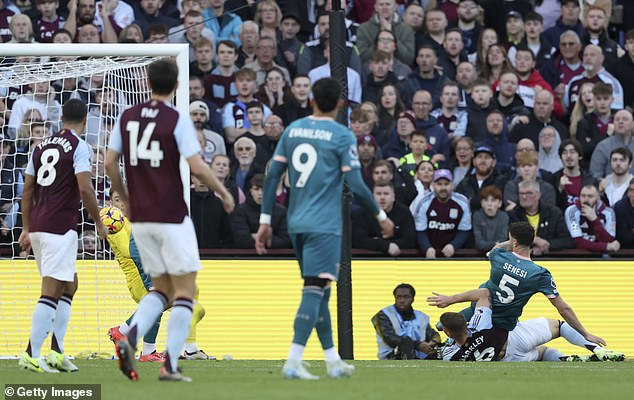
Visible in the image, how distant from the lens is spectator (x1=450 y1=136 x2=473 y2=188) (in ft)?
64.5

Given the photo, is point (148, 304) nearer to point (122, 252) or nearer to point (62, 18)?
point (122, 252)

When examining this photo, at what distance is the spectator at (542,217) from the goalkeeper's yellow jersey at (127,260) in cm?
580

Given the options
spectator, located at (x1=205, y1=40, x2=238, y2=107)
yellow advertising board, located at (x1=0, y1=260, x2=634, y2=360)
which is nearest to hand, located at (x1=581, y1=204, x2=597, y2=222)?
yellow advertising board, located at (x1=0, y1=260, x2=634, y2=360)

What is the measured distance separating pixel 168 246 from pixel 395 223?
8389 millimetres

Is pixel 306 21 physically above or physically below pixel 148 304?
above

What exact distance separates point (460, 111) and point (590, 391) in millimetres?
10498

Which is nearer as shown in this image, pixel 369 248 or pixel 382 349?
pixel 382 349

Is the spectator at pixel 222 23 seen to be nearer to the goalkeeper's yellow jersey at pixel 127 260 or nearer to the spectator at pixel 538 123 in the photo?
the spectator at pixel 538 123

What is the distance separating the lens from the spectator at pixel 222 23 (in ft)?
71.4

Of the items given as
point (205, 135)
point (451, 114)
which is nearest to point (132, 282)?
point (205, 135)

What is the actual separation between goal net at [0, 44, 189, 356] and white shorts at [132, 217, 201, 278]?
577 centimetres

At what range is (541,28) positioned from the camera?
22.1 metres

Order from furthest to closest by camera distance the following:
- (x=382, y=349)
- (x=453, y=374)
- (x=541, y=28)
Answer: (x=541, y=28) < (x=382, y=349) < (x=453, y=374)

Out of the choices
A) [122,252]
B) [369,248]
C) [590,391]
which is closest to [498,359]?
[369,248]
